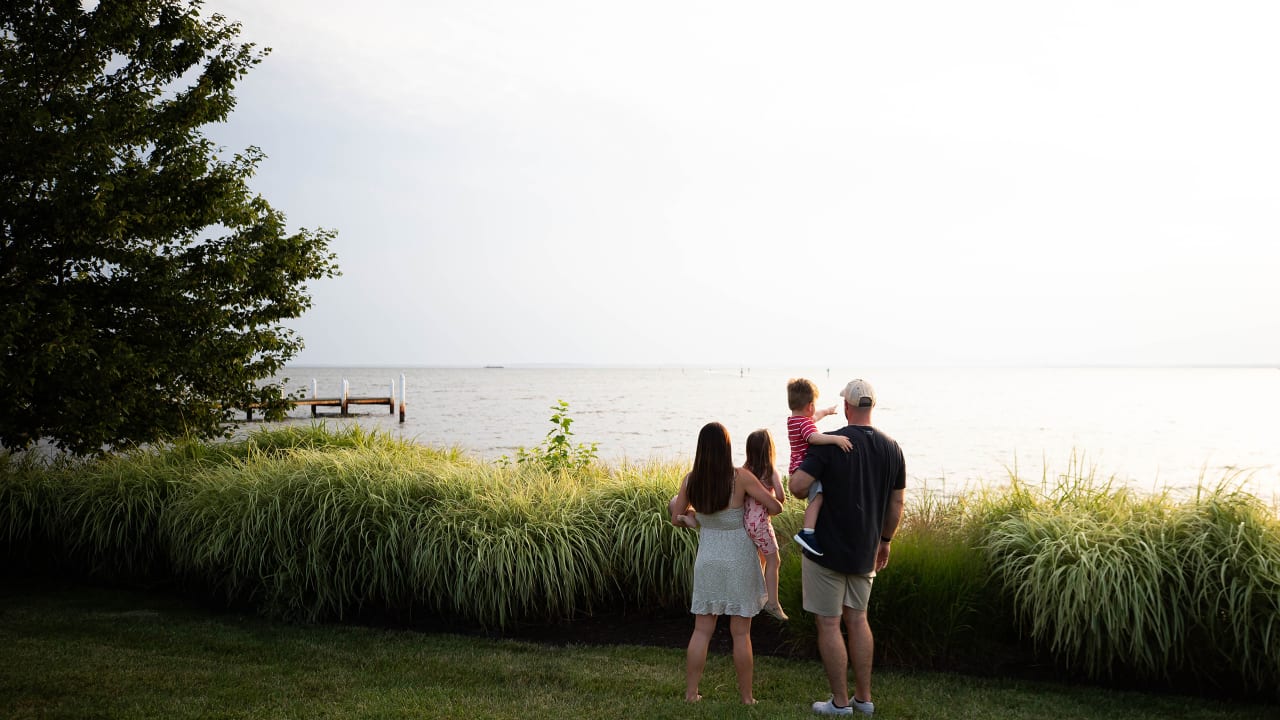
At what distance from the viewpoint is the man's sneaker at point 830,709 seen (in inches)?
193

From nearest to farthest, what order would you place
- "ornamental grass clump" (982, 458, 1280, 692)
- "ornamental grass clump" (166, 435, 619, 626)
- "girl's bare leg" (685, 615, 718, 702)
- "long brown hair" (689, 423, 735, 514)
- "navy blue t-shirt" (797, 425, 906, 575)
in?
"navy blue t-shirt" (797, 425, 906, 575) < "long brown hair" (689, 423, 735, 514) < "girl's bare leg" (685, 615, 718, 702) < "ornamental grass clump" (982, 458, 1280, 692) < "ornamental grass clump" (166, 435, 619, 626)

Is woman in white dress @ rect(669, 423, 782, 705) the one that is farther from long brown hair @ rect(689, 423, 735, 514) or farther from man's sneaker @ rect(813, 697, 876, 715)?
man's sneaker @ rect(813, 697, 876, 715)

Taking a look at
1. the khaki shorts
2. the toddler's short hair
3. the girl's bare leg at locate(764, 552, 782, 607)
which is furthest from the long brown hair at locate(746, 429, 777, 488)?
the khaki shorts

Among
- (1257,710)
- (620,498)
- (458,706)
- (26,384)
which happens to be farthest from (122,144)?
(1257,710)

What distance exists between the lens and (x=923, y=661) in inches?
240

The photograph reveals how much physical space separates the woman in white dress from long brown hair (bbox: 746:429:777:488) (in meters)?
0.09

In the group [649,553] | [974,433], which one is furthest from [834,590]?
[974,433]

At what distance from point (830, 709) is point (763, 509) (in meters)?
1.24

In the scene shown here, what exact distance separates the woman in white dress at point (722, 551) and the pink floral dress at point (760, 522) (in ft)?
0.13

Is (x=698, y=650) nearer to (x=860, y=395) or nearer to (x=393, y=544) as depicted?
(x=860, y=395)

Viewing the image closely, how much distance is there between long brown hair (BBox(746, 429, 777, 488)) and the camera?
16.1 ft

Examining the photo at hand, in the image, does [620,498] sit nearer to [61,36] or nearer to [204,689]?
[204,689]

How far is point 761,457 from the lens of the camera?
491 centimetres

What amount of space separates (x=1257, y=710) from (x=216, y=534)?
25.8 ft
